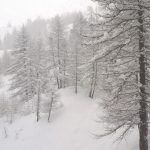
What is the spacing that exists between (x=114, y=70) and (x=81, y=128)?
57.4ft

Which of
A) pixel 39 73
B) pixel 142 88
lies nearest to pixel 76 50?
pixel 39 73

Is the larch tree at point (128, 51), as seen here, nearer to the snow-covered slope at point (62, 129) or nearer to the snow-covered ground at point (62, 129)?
the snow-covered ground at point (62, 129)

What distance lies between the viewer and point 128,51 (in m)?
10.2

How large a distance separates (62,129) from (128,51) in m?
20.2

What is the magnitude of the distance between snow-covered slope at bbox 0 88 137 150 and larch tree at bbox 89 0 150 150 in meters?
11.5

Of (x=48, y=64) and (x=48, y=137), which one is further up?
(x=48, y=64)

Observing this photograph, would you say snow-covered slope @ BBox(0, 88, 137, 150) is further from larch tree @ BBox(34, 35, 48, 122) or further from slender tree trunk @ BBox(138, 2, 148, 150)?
slender tree trunk @ BBox(138, 2, 148, 150)

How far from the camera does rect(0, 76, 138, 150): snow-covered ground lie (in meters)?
24.8

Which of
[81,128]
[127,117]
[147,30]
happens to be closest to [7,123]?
[81,128]

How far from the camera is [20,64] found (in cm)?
3950

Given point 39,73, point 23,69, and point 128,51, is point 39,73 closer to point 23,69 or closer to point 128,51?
point 23,69

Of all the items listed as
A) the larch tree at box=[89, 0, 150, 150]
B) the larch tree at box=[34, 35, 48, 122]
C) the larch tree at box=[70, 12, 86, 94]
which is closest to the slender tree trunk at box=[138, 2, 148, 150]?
the larch tree at box=[89, 0, 150, 150]

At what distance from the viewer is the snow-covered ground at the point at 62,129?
24.8 m

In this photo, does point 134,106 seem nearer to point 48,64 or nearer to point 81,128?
point 81,128
